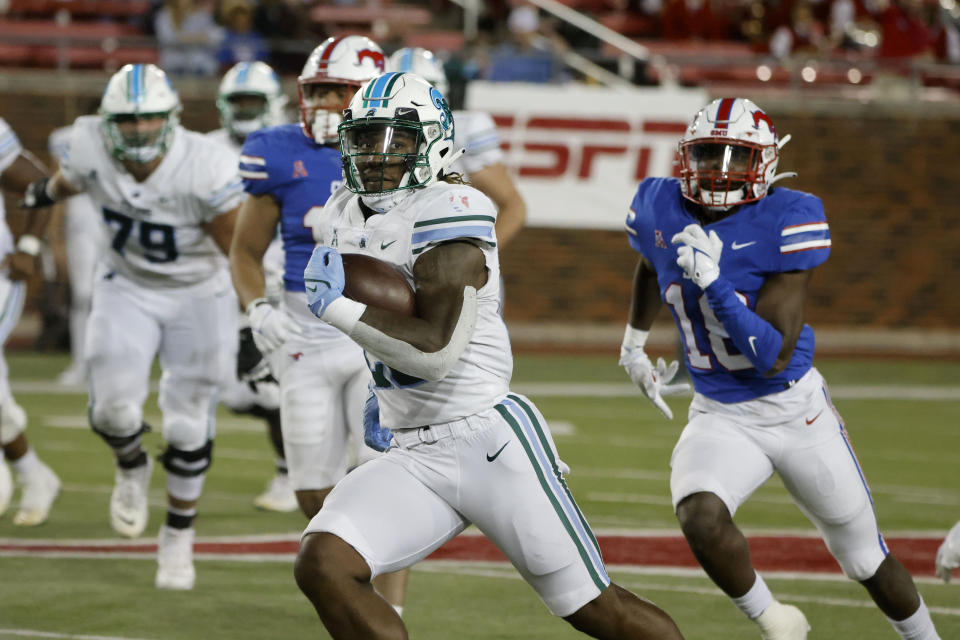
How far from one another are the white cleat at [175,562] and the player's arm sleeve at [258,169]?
1.37 meters

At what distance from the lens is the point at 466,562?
5719mm

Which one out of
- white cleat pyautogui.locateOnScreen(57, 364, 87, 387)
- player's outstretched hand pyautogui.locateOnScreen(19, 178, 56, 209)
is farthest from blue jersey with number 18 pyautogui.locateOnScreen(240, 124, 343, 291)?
white cleat pyautogui.locateOnScreen(57, 364, 87, 387)

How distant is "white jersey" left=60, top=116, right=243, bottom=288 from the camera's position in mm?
5461

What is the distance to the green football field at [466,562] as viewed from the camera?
4820mm

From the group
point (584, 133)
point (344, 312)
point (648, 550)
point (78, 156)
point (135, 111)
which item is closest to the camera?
point (344, 312)

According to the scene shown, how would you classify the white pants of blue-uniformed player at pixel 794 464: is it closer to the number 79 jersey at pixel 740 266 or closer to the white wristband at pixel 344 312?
the number 79 jersey at pixel 740 266

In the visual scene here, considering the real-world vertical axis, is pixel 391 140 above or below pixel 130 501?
above

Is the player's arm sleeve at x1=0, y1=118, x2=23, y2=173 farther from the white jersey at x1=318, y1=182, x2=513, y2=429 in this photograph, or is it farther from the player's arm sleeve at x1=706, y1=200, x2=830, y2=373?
the player's arm sleeve at x1=706, y1=200, x2=830, y2=373

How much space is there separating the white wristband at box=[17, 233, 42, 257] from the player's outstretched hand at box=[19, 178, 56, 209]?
0.18m

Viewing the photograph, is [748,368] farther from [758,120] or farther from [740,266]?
[758,120]

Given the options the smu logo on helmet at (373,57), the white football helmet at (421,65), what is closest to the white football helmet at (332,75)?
the smu logo on helmet at (373,57)

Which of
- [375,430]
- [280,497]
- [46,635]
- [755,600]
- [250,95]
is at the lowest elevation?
[280,497]

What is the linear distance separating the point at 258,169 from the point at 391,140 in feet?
4.65

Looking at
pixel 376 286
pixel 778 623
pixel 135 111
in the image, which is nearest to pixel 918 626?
pixel 778 623
